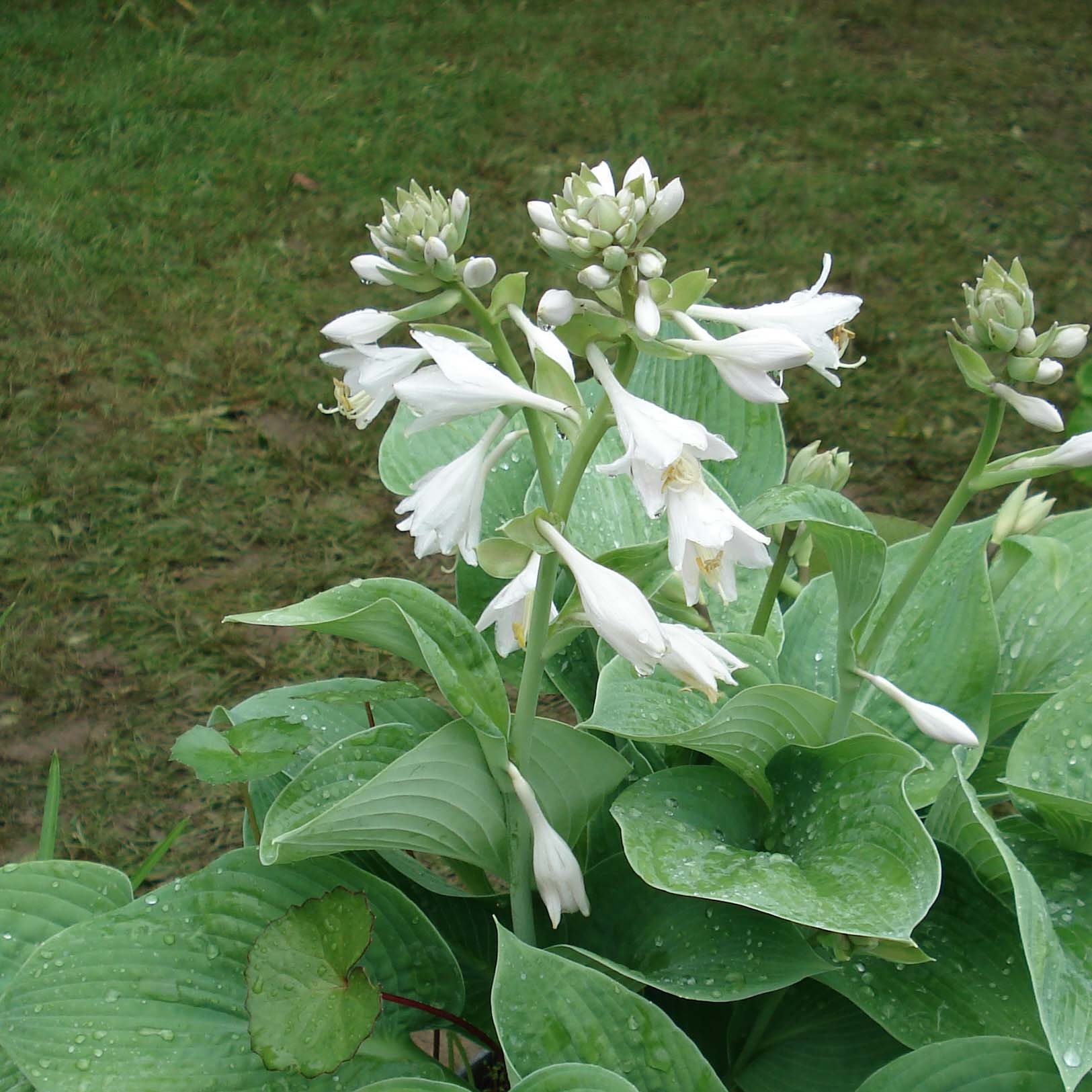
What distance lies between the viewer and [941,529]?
1087 mm

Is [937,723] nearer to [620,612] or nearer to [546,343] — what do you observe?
[620,612]

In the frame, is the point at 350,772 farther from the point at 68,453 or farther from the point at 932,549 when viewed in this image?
the point at 68,453

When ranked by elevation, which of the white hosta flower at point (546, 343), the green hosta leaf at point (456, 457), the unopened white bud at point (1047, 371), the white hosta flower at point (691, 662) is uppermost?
the white hosta flower at point (546, 343)

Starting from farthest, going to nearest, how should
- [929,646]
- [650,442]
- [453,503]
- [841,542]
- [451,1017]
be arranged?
[929,646] < [451,1017] < [841,542] < [453,503] < [650,442]

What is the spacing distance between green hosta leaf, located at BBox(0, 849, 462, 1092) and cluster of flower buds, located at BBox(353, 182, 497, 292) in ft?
1.93

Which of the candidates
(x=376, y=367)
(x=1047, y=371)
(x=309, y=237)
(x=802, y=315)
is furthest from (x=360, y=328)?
(x=309, y=237)

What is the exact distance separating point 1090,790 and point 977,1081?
0.30 metres

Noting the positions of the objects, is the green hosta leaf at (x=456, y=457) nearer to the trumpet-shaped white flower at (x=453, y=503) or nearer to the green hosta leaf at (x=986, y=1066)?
the trumpet-shaped white flower at (x=453, y=503)

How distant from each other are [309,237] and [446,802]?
265 centimetres

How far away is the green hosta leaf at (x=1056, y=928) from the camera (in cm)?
94

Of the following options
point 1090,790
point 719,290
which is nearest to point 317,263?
point 719,290

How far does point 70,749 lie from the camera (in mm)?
2340

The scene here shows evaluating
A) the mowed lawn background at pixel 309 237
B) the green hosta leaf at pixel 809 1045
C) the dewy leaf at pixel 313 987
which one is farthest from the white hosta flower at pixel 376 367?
the mowed lawn background at pixel 309 237

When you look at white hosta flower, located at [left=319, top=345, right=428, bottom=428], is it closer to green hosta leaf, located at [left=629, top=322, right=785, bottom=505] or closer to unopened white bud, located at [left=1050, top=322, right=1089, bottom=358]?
unopened white bud, located at [left=1050, top=322, right=1089, bottom=358]
